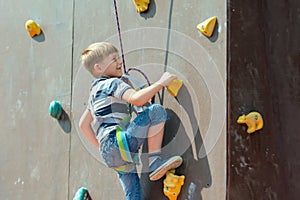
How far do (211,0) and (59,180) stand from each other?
5.41 feet

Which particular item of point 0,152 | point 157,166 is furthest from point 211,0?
point 0,152

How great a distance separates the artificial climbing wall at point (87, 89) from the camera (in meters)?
3.16

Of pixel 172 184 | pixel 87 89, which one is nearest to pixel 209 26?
pixel 172 184

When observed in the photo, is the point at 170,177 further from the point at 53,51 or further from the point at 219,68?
the point at 53,51

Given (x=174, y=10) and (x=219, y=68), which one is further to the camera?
(x=174, y=10)

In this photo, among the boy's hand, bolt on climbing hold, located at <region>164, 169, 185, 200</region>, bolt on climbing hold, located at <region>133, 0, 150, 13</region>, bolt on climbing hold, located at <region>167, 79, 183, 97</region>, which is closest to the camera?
the boy's hand

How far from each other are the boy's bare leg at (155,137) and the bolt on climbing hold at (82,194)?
0.72 m

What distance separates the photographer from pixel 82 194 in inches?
143

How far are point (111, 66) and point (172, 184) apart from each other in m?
0.75

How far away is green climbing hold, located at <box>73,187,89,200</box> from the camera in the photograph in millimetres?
3621

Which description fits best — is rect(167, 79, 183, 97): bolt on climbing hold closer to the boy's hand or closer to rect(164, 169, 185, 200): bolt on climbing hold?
Answer: the boy's hand

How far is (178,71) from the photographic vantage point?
3.34 m

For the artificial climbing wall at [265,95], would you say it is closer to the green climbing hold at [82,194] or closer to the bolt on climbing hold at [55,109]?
the green climbing hold at [82,194]

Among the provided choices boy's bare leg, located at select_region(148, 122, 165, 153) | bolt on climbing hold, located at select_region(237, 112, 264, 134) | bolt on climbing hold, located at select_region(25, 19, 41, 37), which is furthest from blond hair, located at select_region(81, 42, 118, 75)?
bolt on climbing hold, located at select_region(25, 19, 41, 37)
